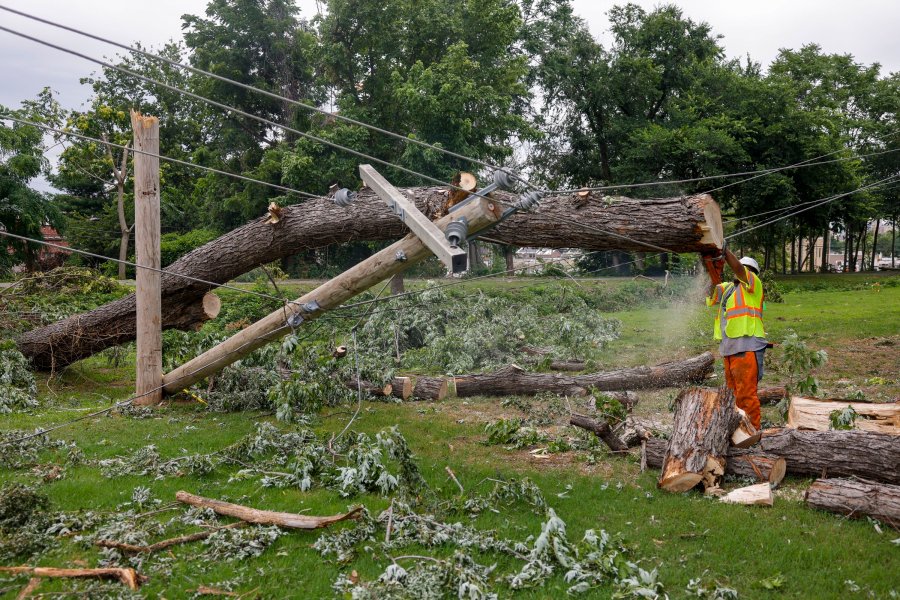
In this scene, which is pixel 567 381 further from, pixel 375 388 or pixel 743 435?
pixel 743 435

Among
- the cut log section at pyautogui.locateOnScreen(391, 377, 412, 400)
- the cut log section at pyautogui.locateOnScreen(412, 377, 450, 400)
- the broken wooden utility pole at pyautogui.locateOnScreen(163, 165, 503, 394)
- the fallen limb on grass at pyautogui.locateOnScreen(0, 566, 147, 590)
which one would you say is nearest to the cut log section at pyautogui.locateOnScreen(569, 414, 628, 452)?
the broken wooden utility pole at pyautogui.locateOnScreen(163, 165, 503, 394)

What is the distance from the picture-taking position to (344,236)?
8102 mm

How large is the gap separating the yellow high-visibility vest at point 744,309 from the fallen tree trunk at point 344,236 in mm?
1036

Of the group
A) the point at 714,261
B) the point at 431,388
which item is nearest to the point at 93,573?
the point at 431,388

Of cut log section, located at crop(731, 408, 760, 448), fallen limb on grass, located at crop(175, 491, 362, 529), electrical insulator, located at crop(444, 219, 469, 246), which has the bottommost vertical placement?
fallen limb on grass, located at crop(175, 491, 362, 529)

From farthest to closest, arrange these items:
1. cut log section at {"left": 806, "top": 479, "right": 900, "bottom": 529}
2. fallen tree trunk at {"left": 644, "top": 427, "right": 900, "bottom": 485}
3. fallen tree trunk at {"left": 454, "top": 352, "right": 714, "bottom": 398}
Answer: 1. fallen tree trunk at {"left": 454, "top": 352, "right": 714, "bottom": 398}
2. fallen tree trunk at {"left": 644, "top": 427, "right": 900, "bottom": 485}
3. cut log section at {"left": 806, "top": 479, "right": 900, "bottom": 529}

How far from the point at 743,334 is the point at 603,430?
1.95m

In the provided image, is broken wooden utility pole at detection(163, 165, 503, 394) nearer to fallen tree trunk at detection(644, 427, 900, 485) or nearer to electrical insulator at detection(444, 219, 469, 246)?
electrical insulator at detection(444, 219, 469, 246)

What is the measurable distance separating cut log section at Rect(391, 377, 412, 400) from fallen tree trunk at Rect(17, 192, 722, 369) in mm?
2025

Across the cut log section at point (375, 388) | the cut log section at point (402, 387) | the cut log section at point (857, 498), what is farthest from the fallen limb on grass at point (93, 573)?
the cut log section at point (402, 387)

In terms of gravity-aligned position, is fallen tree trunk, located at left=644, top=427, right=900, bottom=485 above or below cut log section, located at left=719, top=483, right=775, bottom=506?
above

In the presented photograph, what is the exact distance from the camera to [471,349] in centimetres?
1071

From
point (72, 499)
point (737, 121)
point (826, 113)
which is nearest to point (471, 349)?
point (72, 499)

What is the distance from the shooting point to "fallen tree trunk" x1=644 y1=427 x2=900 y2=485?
5.26 m
